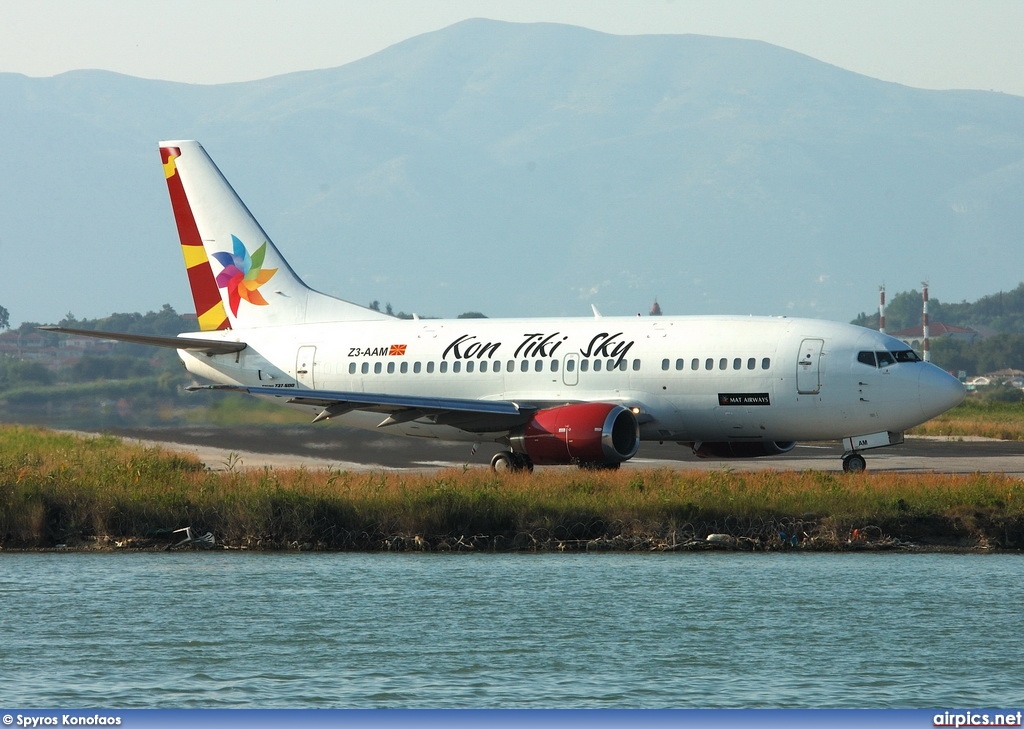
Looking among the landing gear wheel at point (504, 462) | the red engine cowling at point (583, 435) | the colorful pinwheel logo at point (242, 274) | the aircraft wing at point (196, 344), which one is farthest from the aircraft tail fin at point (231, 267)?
the red engine cowling at point (583, 435)

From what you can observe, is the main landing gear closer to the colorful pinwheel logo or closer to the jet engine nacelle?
the jet engine nacelle

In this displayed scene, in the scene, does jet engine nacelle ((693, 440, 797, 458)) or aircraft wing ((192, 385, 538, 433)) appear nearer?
aircraft wing ((192, 385, 538, 433))

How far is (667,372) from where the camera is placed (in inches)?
1534

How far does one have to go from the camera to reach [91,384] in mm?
67438

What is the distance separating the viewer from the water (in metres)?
18.1

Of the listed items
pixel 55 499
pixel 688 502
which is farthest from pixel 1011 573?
pixel 55 499

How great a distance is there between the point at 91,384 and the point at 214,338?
75.6 feet

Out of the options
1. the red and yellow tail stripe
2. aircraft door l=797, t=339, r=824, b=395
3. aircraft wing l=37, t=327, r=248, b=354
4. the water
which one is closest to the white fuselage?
aircraft door l=797, t=339, r=824, b=395

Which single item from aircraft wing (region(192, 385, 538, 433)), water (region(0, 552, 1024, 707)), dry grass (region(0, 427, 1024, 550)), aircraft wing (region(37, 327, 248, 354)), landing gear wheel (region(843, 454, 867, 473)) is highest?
aircraft wing (region(37, 327, 248, 354))

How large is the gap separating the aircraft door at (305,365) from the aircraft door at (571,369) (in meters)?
8.30

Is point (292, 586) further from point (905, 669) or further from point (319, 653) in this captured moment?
point (905, 669)

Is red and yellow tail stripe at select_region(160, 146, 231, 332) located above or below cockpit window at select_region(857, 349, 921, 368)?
above

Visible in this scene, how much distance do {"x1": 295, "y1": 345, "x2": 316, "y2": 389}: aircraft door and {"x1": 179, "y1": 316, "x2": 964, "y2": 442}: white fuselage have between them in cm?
4

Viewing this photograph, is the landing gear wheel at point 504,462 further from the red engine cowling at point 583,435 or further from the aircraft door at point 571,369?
the aircraft door at point 571,369
